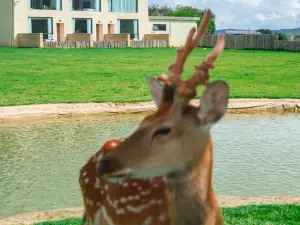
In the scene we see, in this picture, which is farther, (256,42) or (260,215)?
(256,42)

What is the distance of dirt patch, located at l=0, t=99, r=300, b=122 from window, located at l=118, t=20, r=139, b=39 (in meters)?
44.4

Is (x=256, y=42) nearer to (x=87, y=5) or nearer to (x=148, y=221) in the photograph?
(x=87, y=5)

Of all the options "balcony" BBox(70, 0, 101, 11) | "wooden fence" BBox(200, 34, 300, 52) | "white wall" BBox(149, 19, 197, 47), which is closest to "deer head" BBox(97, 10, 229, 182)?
"wooden fence" BBox(200, 34, 300, 52)

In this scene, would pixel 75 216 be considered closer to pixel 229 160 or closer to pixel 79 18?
pixel 229 160

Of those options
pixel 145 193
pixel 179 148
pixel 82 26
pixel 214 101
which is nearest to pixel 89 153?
pixel 145 193

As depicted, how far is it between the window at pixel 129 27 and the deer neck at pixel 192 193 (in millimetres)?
57611

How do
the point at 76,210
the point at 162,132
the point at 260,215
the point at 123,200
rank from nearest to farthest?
the point at 162,132
the point at 123,200
the point at 260,215
the point at 76,210

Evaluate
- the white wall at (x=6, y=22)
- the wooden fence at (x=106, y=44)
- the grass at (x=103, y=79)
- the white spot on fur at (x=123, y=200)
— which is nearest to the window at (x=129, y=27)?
the wooden fence at (x=106, y=44)

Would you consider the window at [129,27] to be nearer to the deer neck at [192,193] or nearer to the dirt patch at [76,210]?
the dirt patch at [76,210]

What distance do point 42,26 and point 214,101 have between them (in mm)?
54043

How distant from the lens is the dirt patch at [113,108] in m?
16.4

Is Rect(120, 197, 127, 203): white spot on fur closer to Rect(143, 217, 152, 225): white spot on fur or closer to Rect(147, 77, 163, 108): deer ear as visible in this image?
Rect(143, 217, 152, 225): white spot on fur

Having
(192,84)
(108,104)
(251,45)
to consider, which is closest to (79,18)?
(251,45)

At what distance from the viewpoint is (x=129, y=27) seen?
6319 cm
